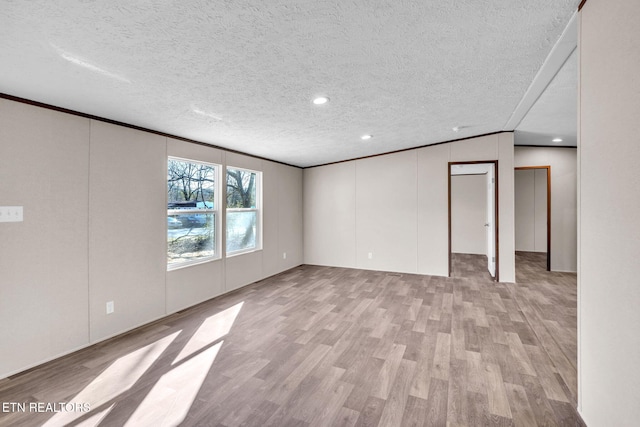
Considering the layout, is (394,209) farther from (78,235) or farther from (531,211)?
(78,235)

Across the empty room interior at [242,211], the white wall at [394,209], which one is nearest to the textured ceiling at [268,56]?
the empty room interior at [242,211]

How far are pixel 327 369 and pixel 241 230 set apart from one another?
10.3ft

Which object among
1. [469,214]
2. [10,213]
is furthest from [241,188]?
[469,214]

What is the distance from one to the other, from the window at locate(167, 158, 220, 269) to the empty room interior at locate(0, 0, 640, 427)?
1.2 inches

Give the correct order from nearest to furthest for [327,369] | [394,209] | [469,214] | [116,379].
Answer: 1. [116,379]
2. [327,369]
3. [394,209]
4. [469,214]

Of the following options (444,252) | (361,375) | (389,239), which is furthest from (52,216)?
(444,252)

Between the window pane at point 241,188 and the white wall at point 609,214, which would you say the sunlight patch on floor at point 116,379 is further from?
the white wall at point 609,214

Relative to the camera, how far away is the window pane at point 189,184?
3703 mm

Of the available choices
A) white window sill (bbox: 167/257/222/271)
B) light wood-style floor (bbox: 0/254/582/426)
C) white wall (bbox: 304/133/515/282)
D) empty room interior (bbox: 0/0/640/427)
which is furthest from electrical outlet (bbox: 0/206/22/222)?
white wall (bbox: 304/133/515/282)

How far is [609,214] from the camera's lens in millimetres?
1390

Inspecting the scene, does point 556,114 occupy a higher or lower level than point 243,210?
higher

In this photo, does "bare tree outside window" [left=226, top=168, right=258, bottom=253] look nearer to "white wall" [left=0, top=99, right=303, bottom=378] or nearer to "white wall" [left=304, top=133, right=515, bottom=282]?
"white wall" [left=0, top=99, right=303, bottom=378]

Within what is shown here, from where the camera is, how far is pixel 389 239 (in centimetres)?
579

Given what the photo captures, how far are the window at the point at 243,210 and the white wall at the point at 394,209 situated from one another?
1.66m
